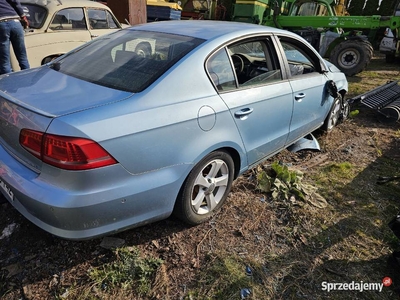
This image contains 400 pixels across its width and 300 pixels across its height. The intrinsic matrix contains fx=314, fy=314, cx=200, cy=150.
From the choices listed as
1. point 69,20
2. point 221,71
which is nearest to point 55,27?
point 69,20

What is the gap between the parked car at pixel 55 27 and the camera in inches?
212

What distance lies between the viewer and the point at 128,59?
243 cm

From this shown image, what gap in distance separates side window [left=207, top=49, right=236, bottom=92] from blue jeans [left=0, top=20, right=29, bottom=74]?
3479 mm

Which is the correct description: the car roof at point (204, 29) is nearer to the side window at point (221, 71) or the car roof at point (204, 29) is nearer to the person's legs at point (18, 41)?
the side window at point (221, 71)

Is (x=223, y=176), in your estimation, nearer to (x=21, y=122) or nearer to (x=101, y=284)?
(x=101, y=284)

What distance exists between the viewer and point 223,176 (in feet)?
8.58

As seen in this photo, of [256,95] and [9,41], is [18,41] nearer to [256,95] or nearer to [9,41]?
[9,41]

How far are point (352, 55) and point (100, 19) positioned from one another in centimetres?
649

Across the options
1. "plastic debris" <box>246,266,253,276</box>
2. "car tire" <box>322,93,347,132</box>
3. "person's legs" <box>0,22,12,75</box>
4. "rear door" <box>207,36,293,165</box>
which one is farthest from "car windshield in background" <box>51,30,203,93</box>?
"car tire" <box>322,93,347,132</box>

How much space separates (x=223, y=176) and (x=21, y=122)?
151 centimetres

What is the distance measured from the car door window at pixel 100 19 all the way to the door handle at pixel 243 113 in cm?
493

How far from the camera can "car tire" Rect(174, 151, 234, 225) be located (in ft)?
7.49

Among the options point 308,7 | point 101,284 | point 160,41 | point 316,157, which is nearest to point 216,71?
point 160,41

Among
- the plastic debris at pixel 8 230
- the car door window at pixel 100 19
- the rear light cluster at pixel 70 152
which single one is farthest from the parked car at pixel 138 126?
the car door window at pixel 100 19
